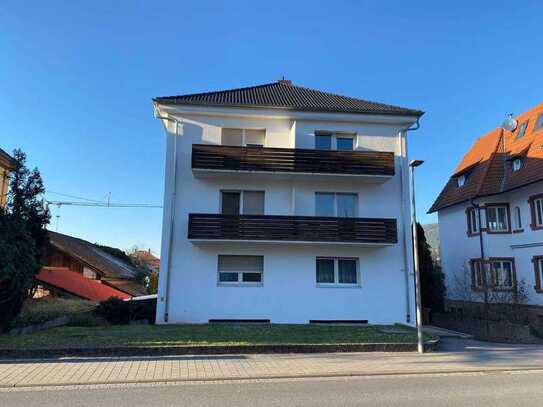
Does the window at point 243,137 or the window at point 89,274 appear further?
the window at point 89,274

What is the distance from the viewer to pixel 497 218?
25.6 metres

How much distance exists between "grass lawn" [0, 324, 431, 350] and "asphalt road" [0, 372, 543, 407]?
317cm

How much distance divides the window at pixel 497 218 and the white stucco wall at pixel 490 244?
0.31m

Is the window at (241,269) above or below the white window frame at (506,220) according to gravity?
below

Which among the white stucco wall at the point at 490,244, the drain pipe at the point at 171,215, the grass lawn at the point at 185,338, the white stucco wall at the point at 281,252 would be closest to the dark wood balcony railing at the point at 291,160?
the white stucco wall at the point at 281,252

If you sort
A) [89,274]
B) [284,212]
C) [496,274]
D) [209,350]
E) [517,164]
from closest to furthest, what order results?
[209,350] < [284,212] < [496,274] < [517,164] < [89,274]

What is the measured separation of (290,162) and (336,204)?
2.94m

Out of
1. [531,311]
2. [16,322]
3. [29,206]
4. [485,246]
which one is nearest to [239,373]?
[16,322]

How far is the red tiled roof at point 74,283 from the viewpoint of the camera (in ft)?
70.7

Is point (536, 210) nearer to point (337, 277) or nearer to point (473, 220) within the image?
point (473, 220)

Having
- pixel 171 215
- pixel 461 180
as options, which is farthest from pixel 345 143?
pixel 461 180

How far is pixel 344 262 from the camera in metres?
18.9

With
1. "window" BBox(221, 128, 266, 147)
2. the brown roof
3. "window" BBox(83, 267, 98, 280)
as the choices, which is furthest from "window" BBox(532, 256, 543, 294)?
"window" BBox(83, 267, 98, 280)

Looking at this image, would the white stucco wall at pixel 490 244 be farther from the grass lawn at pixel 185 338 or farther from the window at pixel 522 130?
the grass lawn at pixel 185 338
